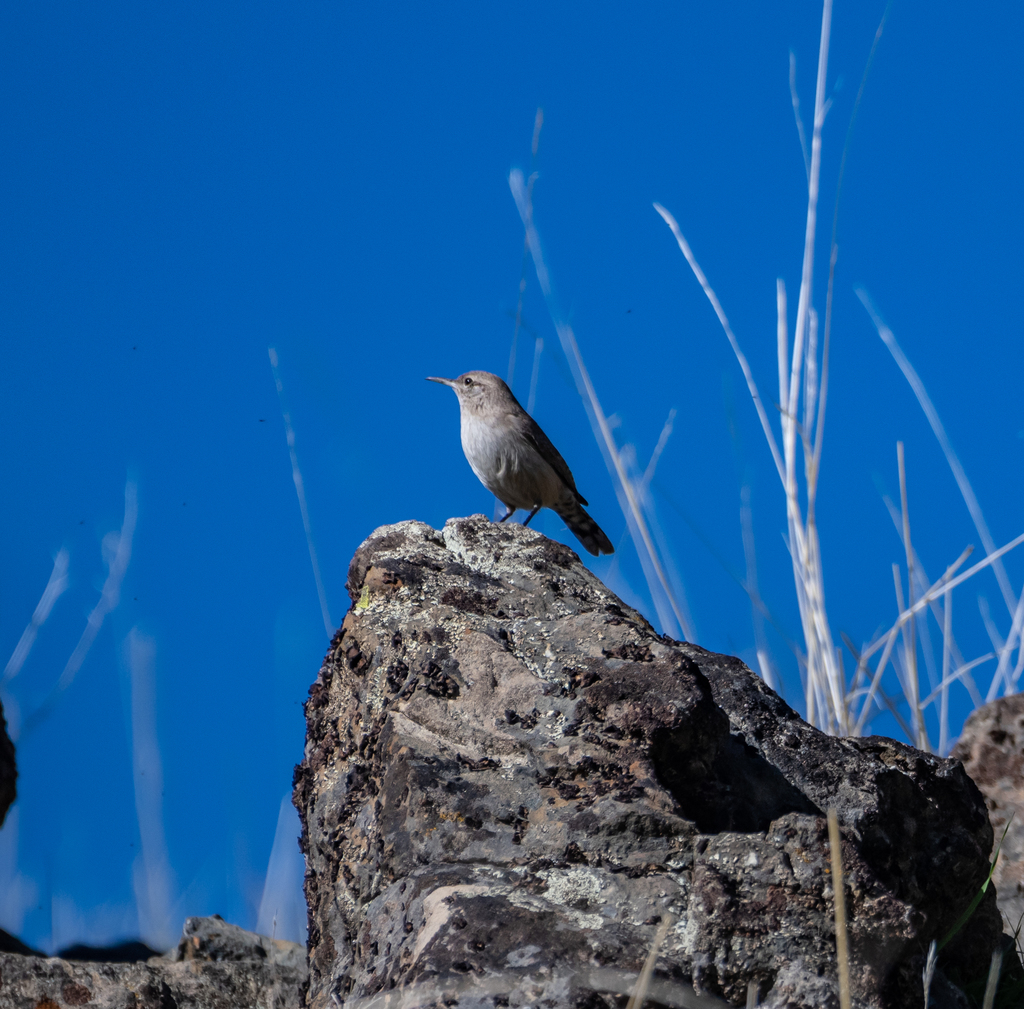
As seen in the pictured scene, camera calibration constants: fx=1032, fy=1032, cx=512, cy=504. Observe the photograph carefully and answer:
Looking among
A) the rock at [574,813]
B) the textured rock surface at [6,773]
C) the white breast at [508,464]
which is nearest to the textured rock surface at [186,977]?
the rock at [574,813]

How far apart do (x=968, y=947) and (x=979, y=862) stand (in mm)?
265

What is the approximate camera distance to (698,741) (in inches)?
80.9

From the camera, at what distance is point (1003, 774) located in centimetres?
348

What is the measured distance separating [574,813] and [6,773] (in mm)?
3013

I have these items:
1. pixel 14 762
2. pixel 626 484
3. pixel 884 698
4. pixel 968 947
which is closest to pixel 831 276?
pixel 626 484

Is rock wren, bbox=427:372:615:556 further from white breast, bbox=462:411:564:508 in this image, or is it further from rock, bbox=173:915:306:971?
rock, bbox=173:915:306:971

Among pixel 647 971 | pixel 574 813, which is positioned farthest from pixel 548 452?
pixel 647 971

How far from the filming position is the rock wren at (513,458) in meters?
5.83

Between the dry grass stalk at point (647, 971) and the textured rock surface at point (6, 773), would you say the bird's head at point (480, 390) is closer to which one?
the textured rock surface at point (6, 773)

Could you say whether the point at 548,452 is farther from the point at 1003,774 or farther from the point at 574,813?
the point at 574,813

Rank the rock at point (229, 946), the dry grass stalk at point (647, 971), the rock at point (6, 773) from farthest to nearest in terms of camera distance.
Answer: the rock at point (6, 773) < the rock at point (229, 946) < the dry grass stalk at point (647, 971)

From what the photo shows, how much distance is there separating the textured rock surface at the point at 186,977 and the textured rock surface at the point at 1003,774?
7.51ft

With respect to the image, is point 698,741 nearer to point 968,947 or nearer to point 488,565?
point 488,565

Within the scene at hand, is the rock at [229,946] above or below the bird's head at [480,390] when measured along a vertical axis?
below
